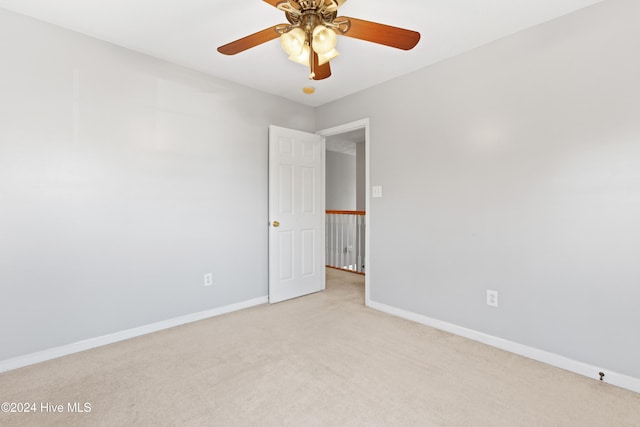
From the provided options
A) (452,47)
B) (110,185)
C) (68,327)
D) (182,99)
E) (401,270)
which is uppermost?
(452,47)

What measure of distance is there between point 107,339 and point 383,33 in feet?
9.70

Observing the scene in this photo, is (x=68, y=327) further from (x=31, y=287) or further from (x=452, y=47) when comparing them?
(x=452, y=47)

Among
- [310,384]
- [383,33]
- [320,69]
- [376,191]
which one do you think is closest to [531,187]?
[376,191]

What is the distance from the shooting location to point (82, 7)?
1.97m

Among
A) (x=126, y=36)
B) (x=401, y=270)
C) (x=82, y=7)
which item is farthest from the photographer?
(x=401, y=270)

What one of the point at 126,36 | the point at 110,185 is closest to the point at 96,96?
the point at 126,36

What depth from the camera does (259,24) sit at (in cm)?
214

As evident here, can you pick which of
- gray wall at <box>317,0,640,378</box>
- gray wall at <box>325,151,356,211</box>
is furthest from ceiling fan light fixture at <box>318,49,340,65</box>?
gray wall at <box>325,151,356,211</box>

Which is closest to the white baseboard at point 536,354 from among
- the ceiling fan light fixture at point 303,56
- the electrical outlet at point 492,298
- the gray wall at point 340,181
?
the electrical outlet at point 492,298

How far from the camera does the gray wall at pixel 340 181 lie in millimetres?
7270

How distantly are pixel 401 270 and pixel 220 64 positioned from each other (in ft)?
8.73

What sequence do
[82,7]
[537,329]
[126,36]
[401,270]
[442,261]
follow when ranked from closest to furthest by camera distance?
1. [82,7]
2. [537,329]
3. [126,36]
4. [442,261]
5. [401,270]

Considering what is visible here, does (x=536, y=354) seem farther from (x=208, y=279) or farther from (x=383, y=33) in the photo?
(x=208, y=279)

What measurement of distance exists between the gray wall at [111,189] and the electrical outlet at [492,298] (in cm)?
232
